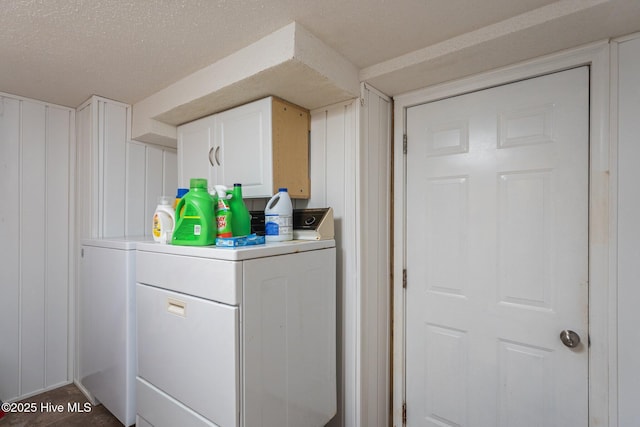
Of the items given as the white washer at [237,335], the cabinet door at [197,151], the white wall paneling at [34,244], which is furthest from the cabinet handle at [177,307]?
the white wall paneling at [34,244]

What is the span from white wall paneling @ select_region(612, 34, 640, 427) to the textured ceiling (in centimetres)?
36

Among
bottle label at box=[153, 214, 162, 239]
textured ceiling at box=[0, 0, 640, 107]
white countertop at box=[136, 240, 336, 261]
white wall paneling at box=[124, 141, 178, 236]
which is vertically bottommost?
white countertop at box=[136, 240, 336, 261]

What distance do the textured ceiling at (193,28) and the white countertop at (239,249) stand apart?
945 mm

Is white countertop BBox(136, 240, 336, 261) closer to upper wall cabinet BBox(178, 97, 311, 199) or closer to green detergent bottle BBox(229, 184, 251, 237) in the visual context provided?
green detergent bottle BBox(229, 184, 251, 237)

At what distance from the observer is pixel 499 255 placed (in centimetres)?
149

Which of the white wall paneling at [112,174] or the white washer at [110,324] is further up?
the white wall paneling at [112,174]

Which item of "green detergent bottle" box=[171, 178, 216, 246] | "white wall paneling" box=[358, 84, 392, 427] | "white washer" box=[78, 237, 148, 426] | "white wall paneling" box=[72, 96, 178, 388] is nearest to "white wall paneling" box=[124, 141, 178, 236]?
"white wall paneling" box=[72, 96, 178, 388]

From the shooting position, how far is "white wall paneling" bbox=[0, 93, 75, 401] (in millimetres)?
1962

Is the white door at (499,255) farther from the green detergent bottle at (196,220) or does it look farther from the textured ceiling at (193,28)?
the green detergent bottle at (196,220)

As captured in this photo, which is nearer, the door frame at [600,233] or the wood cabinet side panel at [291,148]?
the door frame at [600,233]

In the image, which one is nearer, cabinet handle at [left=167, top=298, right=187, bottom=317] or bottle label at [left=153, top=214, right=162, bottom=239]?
cabinet handle at [left=167, top=298, right=187, bottom=317]

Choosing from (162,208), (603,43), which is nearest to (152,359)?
(162,208)

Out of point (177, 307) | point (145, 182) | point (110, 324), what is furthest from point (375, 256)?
point (145, 182)

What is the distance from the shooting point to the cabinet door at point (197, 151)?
6.18 ft
